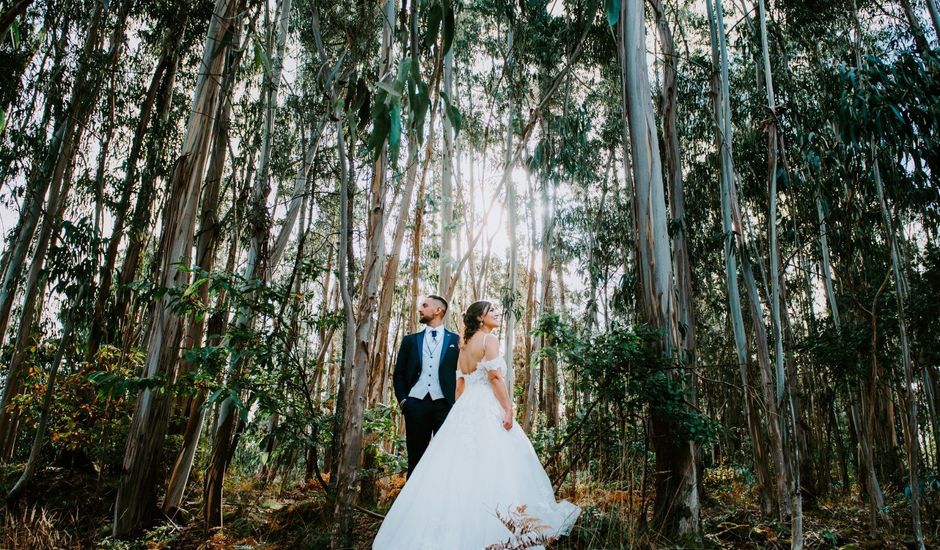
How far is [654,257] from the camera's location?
10.2 ft

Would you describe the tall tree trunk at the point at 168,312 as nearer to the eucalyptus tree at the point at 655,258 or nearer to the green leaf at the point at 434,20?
the green leaf at the point at 434,20

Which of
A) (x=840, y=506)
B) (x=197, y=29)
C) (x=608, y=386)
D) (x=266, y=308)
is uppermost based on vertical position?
(x=197, y=29)

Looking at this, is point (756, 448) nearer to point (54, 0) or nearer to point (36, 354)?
point (36, 354)

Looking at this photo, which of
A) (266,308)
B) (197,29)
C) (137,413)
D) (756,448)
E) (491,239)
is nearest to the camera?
(266,308)

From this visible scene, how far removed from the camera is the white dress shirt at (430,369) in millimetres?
3359

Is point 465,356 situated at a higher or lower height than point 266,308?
lower

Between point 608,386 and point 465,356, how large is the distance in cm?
86

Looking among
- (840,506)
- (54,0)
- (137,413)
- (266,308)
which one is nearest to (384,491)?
(137,413)

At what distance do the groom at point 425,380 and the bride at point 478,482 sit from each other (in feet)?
0.49

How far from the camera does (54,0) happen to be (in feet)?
17.5

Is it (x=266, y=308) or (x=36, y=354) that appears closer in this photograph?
(x=266, y=308)

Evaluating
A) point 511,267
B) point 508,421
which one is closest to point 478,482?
point 508,421

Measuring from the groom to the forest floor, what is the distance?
0.70 metres

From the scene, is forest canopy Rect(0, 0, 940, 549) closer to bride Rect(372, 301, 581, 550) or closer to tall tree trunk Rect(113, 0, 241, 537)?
tall tree trunk Rect(113, 0, 241, 537)
